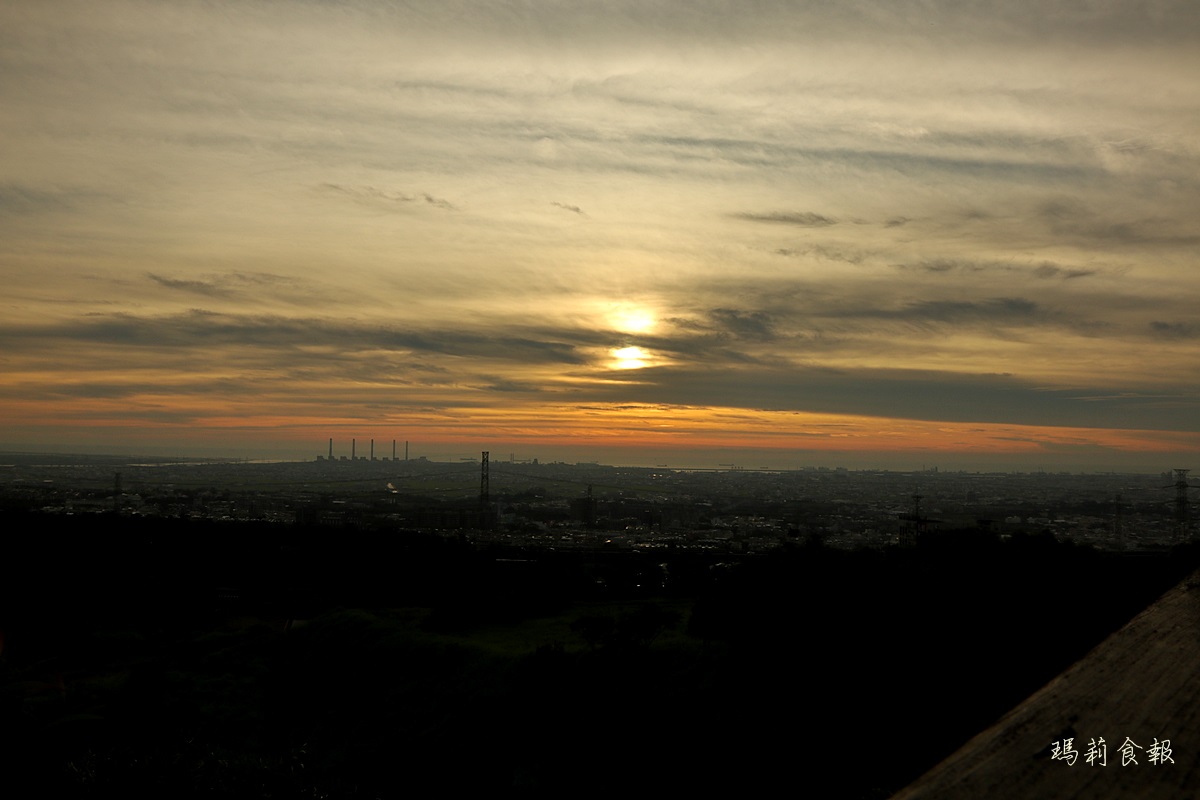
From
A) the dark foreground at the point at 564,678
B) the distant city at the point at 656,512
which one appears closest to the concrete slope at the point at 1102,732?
the dark foreground at the point at 564,678

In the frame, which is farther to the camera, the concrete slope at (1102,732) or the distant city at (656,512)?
the distant city at (656,512)

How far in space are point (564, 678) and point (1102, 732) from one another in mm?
19929

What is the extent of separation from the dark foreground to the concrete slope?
11.6 m

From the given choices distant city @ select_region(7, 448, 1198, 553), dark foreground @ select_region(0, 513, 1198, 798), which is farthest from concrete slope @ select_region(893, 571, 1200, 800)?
distant city @ select_region(7, 448, 1198, 553)

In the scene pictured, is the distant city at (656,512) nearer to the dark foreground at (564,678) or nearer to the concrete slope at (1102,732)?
the dark foreground at (564,678)

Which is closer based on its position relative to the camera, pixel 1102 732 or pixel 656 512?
pixel 1102 732

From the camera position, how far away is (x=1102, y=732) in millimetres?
1479

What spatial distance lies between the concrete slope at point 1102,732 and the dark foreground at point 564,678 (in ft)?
38.2

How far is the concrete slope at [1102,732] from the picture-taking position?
1.26m

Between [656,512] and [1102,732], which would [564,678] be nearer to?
[1102,732]

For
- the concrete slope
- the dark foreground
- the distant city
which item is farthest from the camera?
the distant city

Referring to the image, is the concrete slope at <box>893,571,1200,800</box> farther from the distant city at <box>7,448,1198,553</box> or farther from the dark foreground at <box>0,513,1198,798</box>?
the distant city at <box>7,448,1198,553</box>

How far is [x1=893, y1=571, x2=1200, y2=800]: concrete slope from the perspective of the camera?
1.26 m


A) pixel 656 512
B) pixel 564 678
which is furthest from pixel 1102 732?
pixel 656 512
